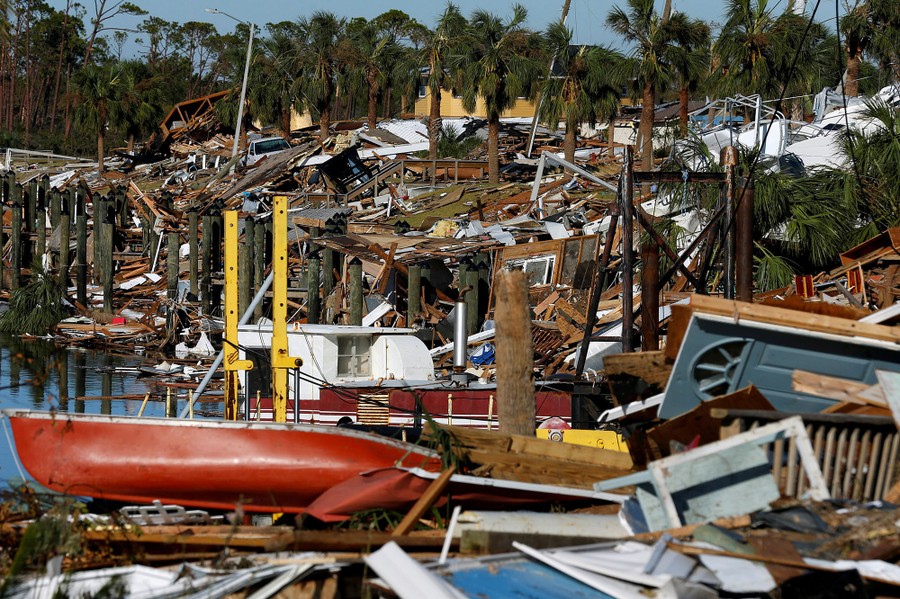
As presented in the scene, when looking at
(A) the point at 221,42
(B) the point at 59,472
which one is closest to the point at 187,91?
(A) the point at 221,42

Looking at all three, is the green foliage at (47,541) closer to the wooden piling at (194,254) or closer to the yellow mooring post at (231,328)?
the yellow mooring post at (231,328)

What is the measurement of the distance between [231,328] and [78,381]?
13.1 metres

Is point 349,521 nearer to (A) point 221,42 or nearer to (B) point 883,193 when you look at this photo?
(B) point 883,193

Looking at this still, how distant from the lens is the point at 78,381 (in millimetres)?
25656

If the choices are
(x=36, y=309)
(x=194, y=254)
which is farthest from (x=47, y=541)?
(x=36, y=309)

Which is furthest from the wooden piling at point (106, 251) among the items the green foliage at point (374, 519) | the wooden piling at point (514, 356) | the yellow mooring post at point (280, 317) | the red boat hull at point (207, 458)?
the green foliage at point (374, 519)

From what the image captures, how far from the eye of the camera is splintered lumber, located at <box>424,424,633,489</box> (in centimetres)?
1068

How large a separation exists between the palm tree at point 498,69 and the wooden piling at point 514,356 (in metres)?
31.1

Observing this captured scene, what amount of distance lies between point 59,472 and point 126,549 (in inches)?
121

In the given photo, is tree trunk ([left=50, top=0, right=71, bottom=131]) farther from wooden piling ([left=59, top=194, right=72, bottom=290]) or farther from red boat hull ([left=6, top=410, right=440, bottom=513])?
red boat hull ([left=6, top=410, right=440, bottom=513])

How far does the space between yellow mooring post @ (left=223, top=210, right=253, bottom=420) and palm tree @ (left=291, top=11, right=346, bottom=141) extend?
36963mm

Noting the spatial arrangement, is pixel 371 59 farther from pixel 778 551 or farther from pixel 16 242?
pixel 778 551

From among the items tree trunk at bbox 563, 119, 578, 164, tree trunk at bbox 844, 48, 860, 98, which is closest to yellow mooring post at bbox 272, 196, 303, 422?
tree trunk at bbox 563, 119, 578, 164

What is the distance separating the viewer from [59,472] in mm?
11383
